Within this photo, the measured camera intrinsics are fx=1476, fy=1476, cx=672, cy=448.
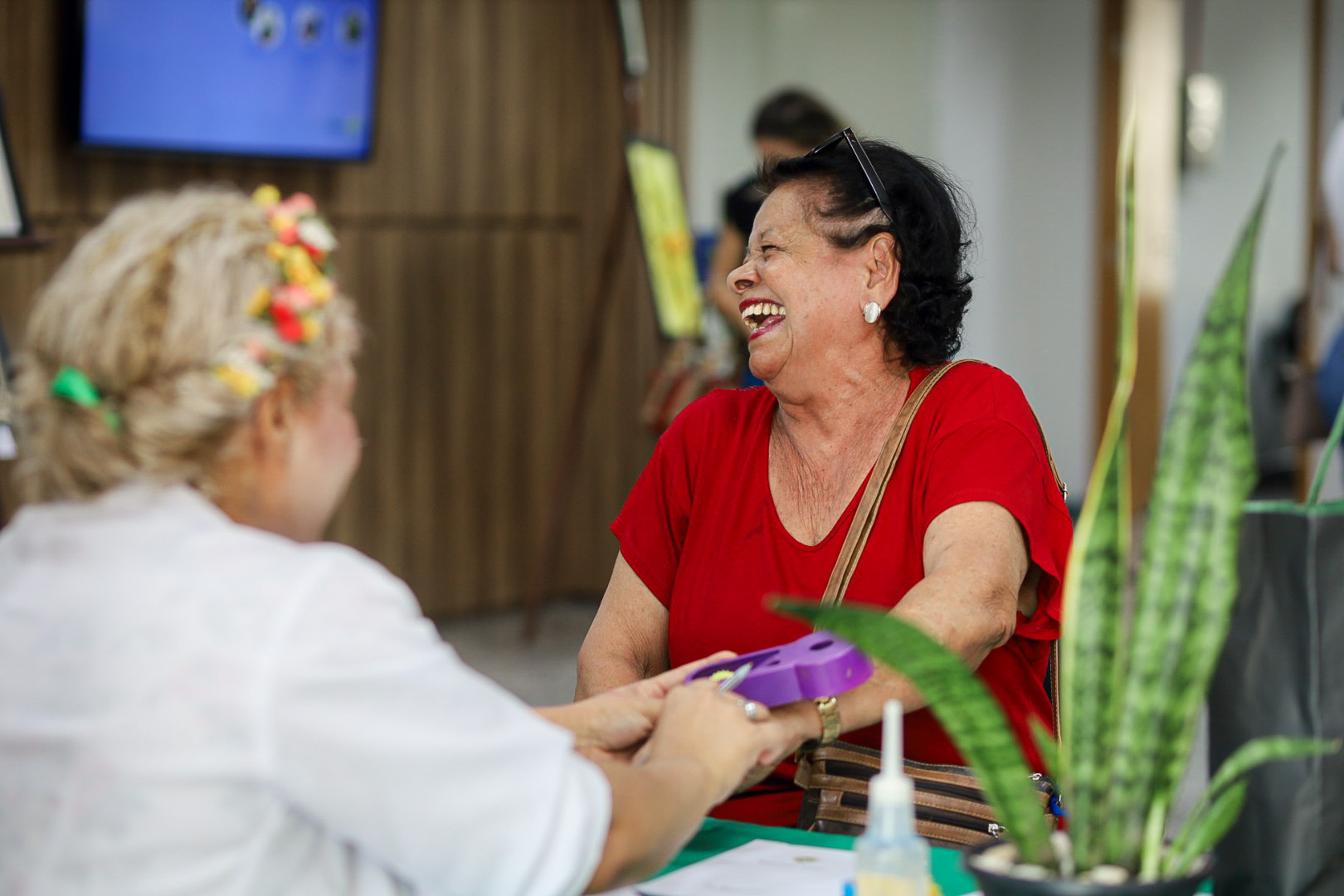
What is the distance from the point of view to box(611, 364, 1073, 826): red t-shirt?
65.1 inches

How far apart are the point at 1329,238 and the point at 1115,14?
132 inches

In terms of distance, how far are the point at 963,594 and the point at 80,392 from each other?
0.92 metres

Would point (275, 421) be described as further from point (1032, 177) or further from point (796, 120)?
point (1032, 177)

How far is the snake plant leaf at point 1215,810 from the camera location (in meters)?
0.91

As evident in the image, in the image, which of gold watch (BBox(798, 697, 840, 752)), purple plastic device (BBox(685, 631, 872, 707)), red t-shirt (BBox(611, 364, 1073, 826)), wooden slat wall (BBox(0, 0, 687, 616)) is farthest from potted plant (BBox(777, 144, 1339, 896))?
wooden slat wall (BBox(0, 0, 687, 616))

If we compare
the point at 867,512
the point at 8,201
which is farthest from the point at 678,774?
the point at 8,201

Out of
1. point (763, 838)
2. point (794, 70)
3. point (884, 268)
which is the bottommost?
point (763, 838)

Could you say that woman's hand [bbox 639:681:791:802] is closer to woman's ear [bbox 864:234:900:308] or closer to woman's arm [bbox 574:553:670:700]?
woman's arm [bbox 574:553:670:700]

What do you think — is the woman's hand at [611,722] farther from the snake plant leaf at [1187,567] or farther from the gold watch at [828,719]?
the snake plant leaf at [1187,567]

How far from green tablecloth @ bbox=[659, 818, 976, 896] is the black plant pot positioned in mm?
316

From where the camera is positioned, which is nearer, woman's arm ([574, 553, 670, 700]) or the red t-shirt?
the red t-shirt

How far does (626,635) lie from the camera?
72.9 inches

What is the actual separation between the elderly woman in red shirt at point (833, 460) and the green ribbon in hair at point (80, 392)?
35.9 inches

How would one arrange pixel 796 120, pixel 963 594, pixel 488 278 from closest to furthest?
pixel 963 594
pixel 796 120
pixel 488 278
